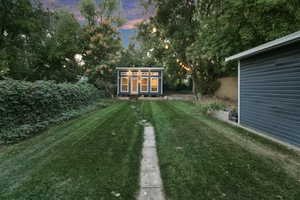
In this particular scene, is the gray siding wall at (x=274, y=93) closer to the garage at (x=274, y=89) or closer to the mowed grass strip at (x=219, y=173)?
the garage at (x=274, y=89)

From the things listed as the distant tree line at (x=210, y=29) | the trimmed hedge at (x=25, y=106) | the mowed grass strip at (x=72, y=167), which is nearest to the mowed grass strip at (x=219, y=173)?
the mowed grass strip at (x=72, y=167)

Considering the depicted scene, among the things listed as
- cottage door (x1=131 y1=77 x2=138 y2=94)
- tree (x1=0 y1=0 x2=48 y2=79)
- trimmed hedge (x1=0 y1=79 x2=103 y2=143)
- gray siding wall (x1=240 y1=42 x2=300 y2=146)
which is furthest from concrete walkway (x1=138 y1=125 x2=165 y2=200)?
cottage door (x1=131 y1=77 x2=138 y2=94)

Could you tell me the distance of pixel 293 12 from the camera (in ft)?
17.0

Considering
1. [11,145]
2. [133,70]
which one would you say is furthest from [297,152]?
[133,70]

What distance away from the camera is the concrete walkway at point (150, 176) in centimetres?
179

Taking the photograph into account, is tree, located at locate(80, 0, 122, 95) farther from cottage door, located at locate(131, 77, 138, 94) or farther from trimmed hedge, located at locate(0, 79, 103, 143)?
trimmed hedge, located at locate(0, 79, 103, 143)

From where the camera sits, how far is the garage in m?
3.16

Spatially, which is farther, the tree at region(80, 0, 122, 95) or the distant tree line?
the tree at region(80, 0, 122, 95)

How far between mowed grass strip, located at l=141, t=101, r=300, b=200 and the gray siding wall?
1.27m

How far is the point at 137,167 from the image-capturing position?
2396 mm

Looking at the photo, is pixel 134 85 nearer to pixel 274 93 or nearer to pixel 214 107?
pixel 214 107

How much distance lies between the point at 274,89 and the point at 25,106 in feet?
22.0

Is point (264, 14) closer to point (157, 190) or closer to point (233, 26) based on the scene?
point (233, 26)

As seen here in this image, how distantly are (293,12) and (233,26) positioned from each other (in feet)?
6.22
